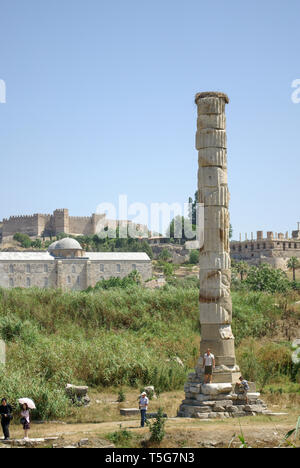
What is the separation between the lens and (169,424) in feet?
40.7

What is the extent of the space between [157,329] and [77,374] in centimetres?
732

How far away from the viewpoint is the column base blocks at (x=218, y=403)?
13.5 meters

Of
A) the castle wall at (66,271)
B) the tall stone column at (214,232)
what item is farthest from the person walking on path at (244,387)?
the castle wall at (66,271)

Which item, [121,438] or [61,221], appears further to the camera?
[61,221]

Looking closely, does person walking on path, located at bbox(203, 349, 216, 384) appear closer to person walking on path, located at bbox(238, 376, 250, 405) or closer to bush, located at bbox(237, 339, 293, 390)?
person walking on path, located at bbox(238, 376, 250, 405)

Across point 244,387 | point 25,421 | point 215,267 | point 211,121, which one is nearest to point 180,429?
point 244,387

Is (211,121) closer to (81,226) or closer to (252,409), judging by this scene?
(252,409)

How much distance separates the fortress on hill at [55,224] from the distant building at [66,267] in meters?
41.2

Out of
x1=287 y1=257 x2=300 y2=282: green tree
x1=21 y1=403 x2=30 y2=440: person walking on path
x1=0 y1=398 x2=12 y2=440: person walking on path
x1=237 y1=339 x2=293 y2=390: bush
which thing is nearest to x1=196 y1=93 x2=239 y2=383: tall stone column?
x1=21 y1=403 x2=30 y2=440: person walking on path

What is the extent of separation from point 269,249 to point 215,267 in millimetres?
75392

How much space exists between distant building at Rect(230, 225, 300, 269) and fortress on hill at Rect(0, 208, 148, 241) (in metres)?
25.2

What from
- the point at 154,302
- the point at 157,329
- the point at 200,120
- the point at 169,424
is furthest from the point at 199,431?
the point at 154,302

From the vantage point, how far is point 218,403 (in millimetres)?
13578

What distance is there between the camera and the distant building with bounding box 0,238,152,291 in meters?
62.0
